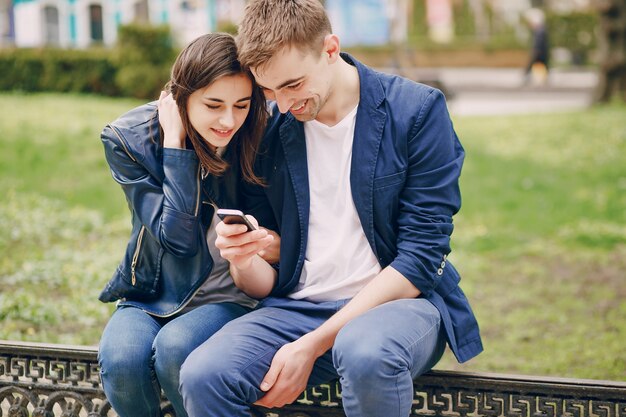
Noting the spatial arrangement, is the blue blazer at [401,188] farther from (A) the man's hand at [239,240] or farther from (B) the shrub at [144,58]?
(B) the shrub at [144,58]

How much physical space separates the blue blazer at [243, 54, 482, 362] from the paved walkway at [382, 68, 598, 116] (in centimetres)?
1194

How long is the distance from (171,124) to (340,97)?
0.59m

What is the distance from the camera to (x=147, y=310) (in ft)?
10.5

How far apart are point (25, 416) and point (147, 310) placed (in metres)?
0.69

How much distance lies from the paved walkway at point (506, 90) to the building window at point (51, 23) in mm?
11469

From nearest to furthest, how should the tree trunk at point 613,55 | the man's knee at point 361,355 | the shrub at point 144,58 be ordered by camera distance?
1. the man's knee at point 361,355
2. the tree trunk at point 613,55
3. the shrub at point 144,58

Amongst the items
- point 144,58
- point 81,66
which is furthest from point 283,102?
point 81,66

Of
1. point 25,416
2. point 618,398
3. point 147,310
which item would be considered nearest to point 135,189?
point 147,310

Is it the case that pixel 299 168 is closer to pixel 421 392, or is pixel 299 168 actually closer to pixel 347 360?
pixel 347 360

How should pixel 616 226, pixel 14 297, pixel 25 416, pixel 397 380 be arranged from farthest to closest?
pixel 616 226 → pixel 14 297 → pixel 25 416 → pixel 397 380

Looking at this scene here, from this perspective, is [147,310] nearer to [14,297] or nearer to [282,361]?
[282,361]

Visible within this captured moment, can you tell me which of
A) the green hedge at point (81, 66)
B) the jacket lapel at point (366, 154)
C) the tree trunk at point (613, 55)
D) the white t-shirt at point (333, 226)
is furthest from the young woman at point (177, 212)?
the green hedge at point (81, 66)

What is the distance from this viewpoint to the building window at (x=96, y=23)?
29297 millimetres

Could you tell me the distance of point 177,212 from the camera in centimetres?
307
